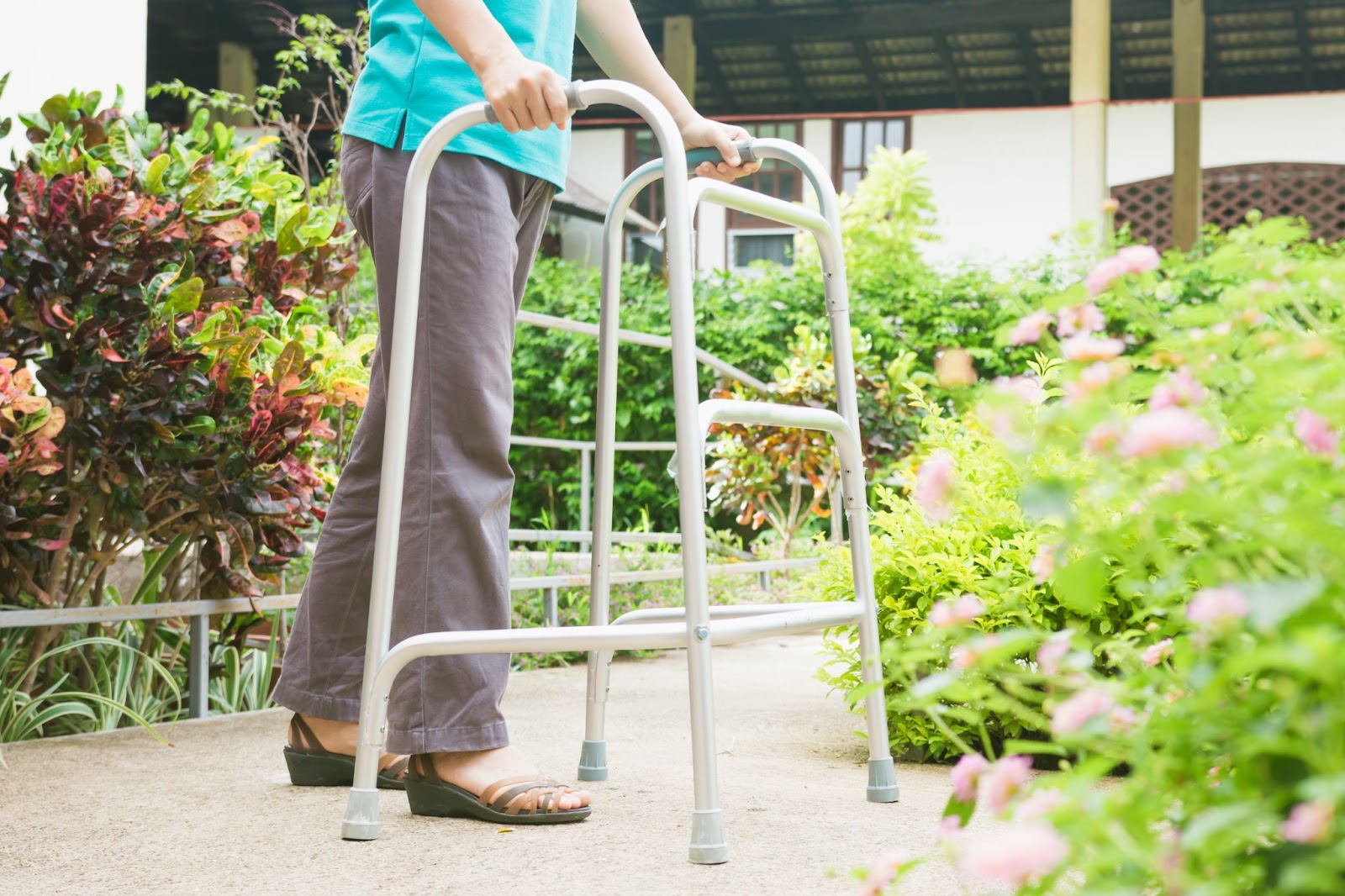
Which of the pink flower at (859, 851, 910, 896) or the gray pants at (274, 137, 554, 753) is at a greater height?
the gray pants at (274, 137, 554, 753)

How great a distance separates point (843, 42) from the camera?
36.6 ft

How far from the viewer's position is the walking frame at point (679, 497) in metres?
1.29

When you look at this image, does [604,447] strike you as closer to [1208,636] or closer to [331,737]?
[331,737]

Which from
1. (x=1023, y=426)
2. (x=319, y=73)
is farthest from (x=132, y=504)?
(x=319, y=73)

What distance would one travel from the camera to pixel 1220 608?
520 millimetres

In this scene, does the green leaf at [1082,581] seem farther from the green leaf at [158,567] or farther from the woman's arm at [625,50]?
the green leaf at [158,567]

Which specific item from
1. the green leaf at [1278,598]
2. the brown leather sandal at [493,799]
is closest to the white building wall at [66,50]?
the brown leather sandal at [493,799]

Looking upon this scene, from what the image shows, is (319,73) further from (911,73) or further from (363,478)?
(363,478)

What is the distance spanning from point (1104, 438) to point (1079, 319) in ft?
0.49

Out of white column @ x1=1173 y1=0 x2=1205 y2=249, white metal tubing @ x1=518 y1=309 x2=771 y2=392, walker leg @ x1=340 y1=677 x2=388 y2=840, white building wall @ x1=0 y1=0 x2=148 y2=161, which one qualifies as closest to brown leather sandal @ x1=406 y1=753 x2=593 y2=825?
walker leg @ x1=340 y1=677 x2=388 y2=840

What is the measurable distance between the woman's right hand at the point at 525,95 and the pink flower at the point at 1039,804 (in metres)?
0.97

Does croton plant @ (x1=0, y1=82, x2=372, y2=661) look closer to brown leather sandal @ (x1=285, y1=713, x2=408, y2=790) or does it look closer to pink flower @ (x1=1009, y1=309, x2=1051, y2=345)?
brown leather sandal @ (x1=285, y1=713, x2=408, y2=790)

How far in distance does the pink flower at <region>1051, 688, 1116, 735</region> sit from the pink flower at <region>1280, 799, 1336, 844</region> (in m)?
0.11

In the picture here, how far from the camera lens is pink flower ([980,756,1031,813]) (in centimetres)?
62
